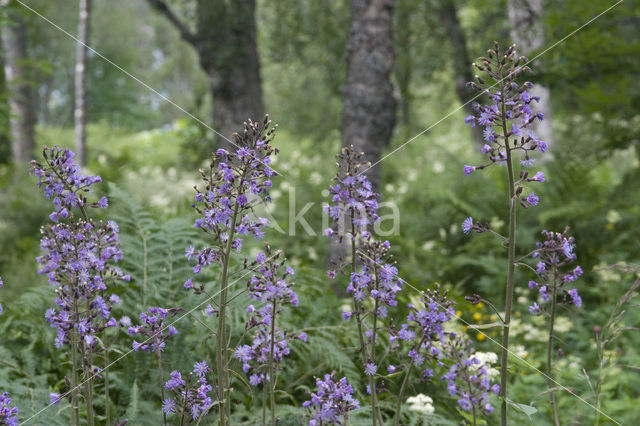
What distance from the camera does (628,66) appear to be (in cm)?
546

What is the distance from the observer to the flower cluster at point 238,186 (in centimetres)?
172

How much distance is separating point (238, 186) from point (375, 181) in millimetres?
3510

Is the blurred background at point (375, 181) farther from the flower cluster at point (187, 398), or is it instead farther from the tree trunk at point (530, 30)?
the flower cluster at point (187, 398)

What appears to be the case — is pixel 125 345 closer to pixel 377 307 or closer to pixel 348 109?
pixel 377 307

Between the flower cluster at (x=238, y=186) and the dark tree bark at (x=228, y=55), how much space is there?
6.27 metres

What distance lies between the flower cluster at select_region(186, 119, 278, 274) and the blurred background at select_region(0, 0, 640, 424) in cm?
89

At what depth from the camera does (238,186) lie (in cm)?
173

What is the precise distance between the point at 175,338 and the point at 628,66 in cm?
489

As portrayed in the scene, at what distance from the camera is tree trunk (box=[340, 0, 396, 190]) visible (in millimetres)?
5227

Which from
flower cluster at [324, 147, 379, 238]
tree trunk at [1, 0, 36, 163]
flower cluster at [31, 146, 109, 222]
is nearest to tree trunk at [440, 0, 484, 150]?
tree trunk at [1, 0, 36, 163]

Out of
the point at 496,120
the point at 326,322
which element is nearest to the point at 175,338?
the point at 326,322

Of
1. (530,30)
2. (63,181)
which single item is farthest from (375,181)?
(530,30)

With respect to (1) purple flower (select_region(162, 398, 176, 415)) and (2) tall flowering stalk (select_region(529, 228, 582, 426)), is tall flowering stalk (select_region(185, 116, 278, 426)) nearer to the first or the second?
(1) purple flower (select_region(162, 398, 176, 415))

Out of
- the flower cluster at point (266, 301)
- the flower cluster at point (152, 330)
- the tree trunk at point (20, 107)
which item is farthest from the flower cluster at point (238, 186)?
the tree trunk at point (20, 107)
